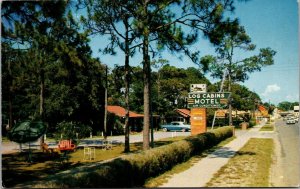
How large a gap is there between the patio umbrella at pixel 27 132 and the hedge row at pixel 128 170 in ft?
5.96

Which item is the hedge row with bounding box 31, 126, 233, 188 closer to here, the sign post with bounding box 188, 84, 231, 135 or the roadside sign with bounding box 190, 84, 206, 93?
the sign post with bounding box 188, 84, 231, 135

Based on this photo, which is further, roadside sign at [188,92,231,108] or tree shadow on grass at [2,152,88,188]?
roadside sign at [188,92,231,108]

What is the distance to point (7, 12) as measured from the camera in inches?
357

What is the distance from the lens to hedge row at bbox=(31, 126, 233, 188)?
8.53 meters

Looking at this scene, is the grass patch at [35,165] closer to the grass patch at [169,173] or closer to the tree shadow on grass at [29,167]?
the tree shadow on grass at [29,167]

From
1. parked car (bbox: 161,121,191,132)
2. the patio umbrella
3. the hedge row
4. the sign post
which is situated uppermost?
the sign post

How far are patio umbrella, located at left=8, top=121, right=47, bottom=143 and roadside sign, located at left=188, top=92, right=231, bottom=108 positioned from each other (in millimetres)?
16949

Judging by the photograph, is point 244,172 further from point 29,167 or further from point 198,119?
point 198,119

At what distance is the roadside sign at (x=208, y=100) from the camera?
83.6 feet

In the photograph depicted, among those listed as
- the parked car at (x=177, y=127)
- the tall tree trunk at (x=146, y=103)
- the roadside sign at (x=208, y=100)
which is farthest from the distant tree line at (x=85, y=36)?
the parked car at (x=177, y=127)

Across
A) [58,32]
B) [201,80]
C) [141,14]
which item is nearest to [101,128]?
[201,80]

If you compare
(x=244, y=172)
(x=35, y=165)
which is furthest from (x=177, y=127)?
(x=244, y=172)

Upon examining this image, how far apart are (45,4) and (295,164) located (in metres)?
12.8

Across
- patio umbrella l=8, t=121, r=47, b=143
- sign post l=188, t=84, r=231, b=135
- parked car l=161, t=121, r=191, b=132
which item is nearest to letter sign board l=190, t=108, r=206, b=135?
sign post l=188, t=84, r=231, b=135
